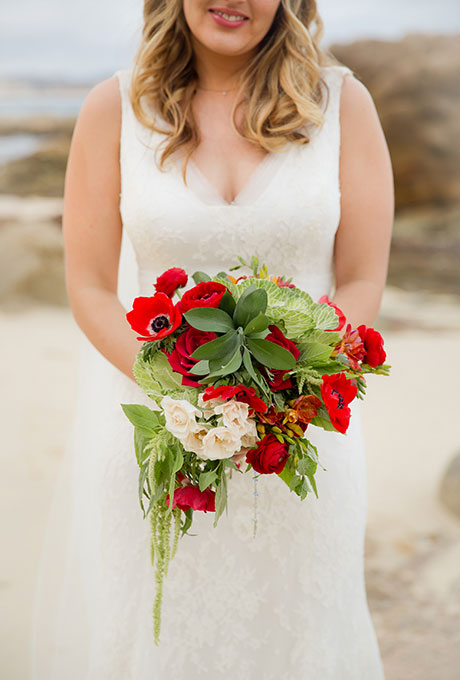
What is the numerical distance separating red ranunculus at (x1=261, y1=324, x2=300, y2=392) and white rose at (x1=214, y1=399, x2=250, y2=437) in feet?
0.26

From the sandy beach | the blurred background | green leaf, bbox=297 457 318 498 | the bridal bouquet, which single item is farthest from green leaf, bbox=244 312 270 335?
the blurred background

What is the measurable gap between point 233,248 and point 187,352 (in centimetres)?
62

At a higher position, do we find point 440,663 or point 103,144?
point 103,144

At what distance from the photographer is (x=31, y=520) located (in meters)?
4.38

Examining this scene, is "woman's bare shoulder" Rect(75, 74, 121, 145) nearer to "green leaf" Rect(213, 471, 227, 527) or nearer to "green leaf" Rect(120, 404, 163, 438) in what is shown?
"green leaf" Rect(120, 404, 163, 438)

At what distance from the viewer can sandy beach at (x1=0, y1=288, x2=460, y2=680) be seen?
323cm

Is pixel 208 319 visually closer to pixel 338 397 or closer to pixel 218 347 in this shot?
pixel 218 347

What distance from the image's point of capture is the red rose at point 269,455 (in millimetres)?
1253

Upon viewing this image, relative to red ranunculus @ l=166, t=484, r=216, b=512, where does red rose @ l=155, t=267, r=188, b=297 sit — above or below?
above

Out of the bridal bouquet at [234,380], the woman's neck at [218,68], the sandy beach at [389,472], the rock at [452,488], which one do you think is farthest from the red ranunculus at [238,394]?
the rock at [452,488]

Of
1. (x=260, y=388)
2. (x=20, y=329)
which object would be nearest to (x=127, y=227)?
(x=260, y=388)

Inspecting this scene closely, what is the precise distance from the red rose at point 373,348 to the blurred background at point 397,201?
4.17m

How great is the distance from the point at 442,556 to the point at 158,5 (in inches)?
118

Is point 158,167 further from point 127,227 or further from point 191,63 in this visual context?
point 191,63
